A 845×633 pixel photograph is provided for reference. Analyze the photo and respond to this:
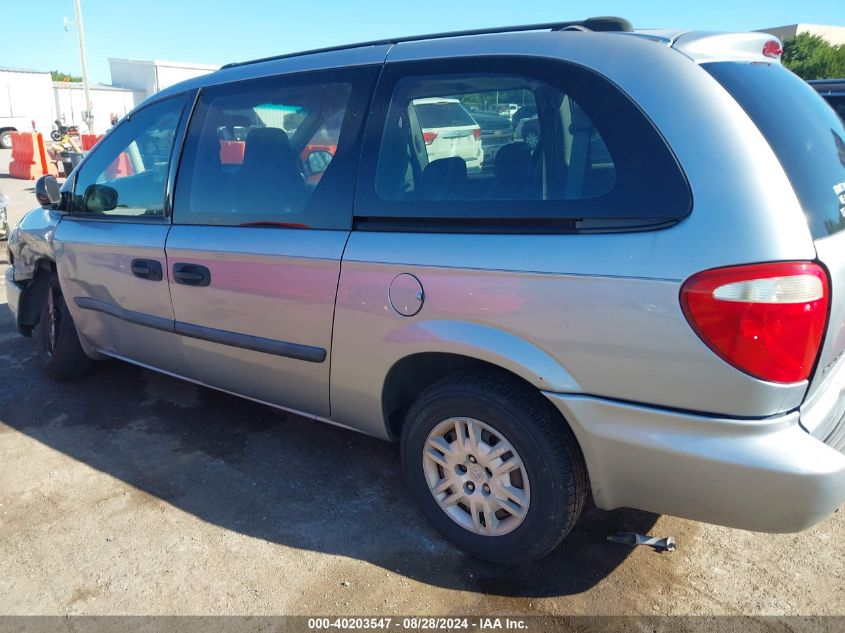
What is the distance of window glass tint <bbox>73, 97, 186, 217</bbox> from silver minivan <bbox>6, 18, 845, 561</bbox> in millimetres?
116

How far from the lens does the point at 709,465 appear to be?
1.91 metres

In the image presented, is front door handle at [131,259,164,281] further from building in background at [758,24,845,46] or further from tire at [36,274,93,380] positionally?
building in background at [758,24,845,46]

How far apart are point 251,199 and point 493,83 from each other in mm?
1218

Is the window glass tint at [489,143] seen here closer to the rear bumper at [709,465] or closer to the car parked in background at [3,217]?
the rear bumper at [709,465]

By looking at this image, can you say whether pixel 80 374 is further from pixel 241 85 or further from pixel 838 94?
pixel 838 94

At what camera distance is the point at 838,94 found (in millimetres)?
5816

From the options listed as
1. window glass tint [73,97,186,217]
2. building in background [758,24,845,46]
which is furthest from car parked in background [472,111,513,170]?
building in background [758,24,845,46]

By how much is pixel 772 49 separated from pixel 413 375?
6.03ft

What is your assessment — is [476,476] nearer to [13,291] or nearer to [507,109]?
[507,109]

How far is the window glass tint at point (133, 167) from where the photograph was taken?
3334 millimetres

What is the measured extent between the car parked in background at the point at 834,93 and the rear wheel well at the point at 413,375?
195 inches

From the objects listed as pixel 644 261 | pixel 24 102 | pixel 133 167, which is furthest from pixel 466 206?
pixel 24 102

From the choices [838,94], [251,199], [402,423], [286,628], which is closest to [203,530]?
[286,628]

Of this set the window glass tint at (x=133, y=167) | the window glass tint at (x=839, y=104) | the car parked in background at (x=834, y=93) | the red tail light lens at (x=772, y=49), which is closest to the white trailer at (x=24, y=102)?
the window glass tint at (x=133, y=167)
